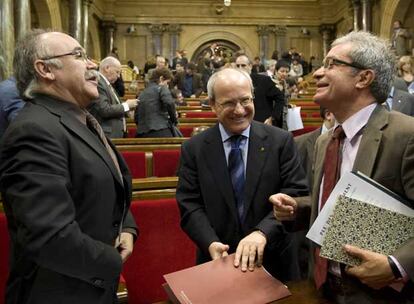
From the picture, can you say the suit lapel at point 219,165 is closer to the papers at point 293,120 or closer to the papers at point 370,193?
the papers at point 370,193

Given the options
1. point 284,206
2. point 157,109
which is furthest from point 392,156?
point 157,109

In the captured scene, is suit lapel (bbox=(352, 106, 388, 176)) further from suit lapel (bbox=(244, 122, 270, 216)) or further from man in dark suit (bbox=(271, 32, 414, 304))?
suit lapel (bbox=(244, 122, 270, 216))

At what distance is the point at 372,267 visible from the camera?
123 cm

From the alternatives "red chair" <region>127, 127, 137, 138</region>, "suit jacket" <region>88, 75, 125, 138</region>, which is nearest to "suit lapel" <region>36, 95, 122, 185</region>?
"suit jacket" <region>88, 75, 125, 138</region>

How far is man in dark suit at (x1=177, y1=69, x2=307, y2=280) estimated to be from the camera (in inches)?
72.9

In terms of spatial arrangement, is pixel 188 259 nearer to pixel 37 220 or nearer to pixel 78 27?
pixel 37 220

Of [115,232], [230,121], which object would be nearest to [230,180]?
[230,121]

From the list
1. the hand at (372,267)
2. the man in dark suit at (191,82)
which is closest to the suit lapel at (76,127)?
the hand at (372,267)

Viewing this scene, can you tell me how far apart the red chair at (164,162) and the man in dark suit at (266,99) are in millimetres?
1172

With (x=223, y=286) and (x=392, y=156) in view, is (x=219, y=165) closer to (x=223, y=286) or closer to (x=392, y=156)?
(x=223, y=286)

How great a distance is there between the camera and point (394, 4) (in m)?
13.7

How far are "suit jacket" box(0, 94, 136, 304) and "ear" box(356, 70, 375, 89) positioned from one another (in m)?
0.86

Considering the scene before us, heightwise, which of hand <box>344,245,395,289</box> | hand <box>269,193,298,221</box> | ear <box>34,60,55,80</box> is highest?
ear <box>34,60,55,80</box>

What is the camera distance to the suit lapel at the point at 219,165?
1849 millimetres
